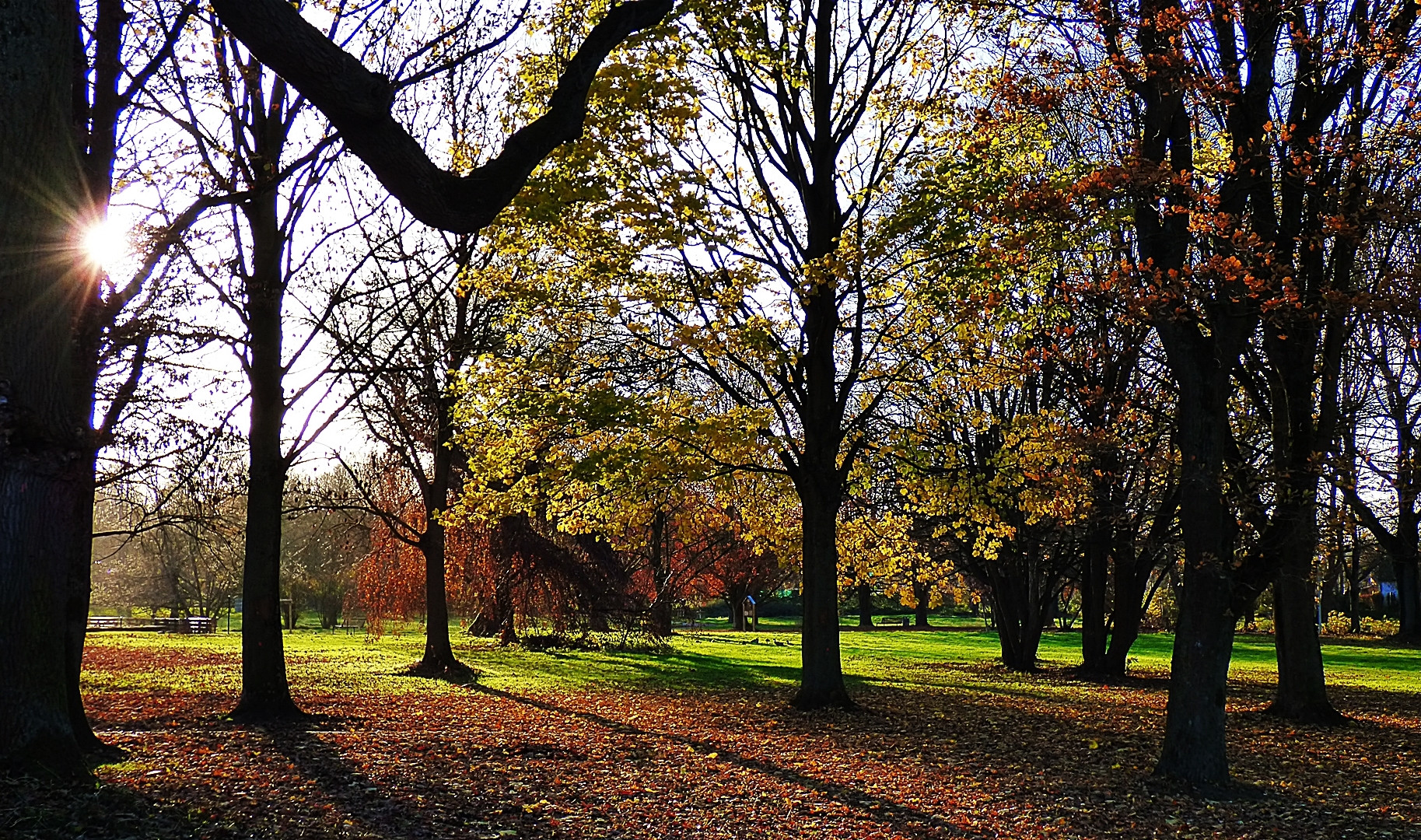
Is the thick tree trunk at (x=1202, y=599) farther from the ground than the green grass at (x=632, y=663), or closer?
farther from the ground

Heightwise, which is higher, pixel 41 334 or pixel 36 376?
pixel 41 334

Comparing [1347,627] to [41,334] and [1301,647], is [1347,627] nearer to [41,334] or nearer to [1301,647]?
[1301,647]

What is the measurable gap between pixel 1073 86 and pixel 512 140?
23.7 ft

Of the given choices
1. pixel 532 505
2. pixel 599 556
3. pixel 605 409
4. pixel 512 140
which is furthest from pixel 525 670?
pixel 512 140

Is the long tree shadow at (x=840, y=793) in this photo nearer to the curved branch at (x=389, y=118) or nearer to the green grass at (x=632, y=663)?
the curved branch at (x=389, y=118)

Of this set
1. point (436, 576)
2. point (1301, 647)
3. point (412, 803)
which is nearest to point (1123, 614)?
point (1301, 647)

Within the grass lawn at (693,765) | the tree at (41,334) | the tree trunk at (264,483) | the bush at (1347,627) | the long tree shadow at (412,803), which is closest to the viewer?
the tree at (41,334)

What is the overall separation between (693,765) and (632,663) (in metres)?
14.4

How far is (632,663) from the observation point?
23875 mm

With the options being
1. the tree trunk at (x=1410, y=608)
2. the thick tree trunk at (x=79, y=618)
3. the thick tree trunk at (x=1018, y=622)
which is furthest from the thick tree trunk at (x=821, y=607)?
the tree trunk at (x=1410, y=608)

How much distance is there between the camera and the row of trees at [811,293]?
5.65 meters

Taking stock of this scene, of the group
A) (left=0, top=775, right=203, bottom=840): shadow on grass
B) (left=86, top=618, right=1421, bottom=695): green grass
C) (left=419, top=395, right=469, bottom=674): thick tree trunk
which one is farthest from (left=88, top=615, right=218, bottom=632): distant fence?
(left=0, top=775, right=203, bottom=840): shadow on grass

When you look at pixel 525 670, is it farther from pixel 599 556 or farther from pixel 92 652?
pixel 92 652

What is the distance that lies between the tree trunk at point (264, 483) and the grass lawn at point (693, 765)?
664 mm
